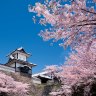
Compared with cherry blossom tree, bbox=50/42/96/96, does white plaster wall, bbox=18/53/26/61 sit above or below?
above

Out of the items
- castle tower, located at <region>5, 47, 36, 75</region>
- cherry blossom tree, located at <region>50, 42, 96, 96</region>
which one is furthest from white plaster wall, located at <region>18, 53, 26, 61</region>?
cherry blossom tree, located at <region>50, 42, 96, 96</region>

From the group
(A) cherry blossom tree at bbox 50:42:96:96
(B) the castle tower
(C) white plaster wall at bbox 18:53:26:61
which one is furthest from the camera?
(C) white plaster wall at bbox 18:53:26:61

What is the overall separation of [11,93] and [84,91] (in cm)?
738

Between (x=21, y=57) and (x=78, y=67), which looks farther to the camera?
(x=21, y=57)

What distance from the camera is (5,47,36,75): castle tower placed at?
37812 mm

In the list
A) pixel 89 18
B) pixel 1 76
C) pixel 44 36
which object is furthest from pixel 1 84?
pixel 89 18

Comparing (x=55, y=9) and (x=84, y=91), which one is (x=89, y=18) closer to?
(x=55, y=9)

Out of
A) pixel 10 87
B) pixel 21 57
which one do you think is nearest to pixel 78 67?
pixel 10 87

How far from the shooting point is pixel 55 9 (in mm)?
7664

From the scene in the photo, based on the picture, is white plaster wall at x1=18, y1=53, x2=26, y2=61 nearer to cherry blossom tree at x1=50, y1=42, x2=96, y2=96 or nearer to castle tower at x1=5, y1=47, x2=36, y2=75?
castle tower at x1=5, y1=47, x2=36, y2=75

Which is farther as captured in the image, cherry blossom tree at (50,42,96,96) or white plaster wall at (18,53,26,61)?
white plaster wall at (18,53,26,61)

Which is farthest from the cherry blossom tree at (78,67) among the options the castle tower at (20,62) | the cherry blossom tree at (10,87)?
the castle tower at (20,62)

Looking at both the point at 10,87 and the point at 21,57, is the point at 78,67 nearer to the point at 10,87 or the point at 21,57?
the point at 10,87

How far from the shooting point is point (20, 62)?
129 ft
